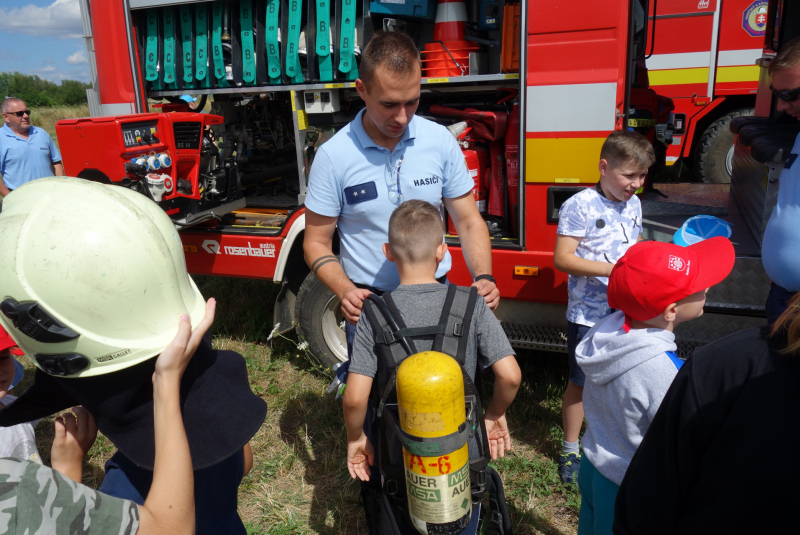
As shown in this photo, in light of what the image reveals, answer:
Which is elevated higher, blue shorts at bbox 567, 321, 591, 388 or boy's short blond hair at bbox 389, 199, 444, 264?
boy's short blond hair at bbox 389, 199, 444, 264

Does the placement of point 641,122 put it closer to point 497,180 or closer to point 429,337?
point 497,180

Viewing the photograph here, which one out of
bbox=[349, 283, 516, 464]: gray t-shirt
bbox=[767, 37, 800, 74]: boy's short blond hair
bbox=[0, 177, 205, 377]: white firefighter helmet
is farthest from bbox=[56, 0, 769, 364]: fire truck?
bbox=[0, 177, 205, 377]: white firefighter helmet

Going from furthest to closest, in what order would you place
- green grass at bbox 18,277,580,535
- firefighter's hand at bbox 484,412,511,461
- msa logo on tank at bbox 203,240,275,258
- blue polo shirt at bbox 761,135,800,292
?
msa logo on tank at bbox 203,240,275,258
green grass at bbox 18,277,580,535
blue polo shirt at bbox 761,135,800,292
firefighter's hand at bbox 484,412,511,461

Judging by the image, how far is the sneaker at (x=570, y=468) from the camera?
2971mm

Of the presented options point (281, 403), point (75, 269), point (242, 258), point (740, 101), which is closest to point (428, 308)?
point (75, 269)

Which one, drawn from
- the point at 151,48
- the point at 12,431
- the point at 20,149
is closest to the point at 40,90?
the point at 20,149

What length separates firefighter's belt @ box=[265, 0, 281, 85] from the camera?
156 inches

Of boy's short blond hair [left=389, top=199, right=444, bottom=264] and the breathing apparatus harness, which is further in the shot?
boy's short blond hair [left=389, top=199, right=444, bottom=264]

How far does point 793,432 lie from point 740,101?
27.8 feet

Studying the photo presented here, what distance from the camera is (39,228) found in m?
1.11

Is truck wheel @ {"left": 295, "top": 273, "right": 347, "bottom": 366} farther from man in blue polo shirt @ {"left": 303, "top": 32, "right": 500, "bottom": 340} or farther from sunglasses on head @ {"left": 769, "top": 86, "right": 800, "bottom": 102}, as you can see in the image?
sunglasses on head @ {"left": 769, "top": 86, "right": 800, "bottom": 102}

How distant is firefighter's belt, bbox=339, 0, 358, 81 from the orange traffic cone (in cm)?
47

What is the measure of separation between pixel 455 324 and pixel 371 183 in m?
0.77

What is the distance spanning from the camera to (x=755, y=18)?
24.6 ft
